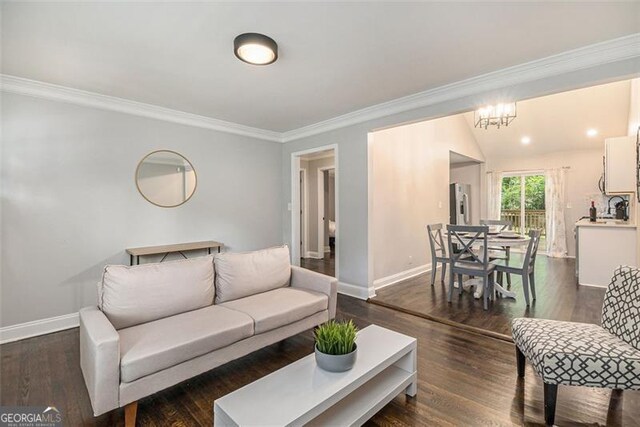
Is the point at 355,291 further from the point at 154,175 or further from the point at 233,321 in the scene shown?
the point at 154,175

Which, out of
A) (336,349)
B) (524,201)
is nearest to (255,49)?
(336,349)

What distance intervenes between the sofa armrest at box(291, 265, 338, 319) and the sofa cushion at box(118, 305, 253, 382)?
2.61 feet

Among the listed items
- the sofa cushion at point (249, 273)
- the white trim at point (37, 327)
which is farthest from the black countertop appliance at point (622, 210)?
the white trim at point (37, 327)

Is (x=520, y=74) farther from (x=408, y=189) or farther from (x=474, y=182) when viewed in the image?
(x=474, y=182)

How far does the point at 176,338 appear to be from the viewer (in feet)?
5.91

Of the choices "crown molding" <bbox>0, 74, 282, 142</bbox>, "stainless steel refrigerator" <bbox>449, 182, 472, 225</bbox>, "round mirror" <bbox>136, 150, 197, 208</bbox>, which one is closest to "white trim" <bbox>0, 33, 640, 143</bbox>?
"crown molding" <bbox>0, 74, 282, 142</bbox>

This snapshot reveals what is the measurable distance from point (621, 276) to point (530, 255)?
172 cm

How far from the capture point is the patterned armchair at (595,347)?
5.08ft

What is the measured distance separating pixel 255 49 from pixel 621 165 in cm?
521

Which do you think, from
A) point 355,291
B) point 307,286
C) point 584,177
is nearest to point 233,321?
point 307,286

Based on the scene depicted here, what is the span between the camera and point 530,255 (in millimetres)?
3500

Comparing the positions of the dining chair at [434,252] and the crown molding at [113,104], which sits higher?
the crown molding at [113,104]

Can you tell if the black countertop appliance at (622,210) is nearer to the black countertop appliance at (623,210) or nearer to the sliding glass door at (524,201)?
the black countertop appliance at (623,210)

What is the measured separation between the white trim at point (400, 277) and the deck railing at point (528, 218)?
377 centimetres
